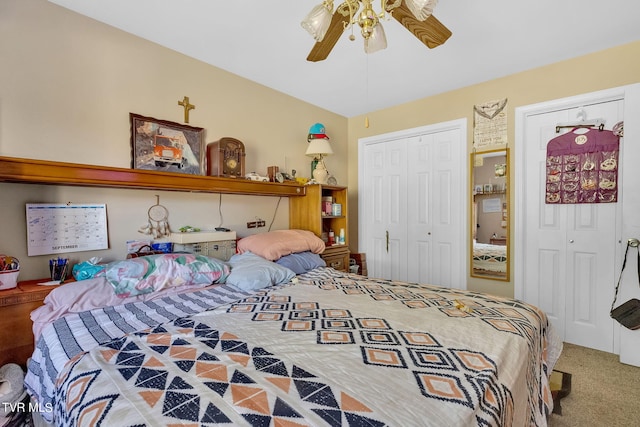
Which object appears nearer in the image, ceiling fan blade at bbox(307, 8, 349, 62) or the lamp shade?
ceiling fan blade at bbox(307, 8, 349, 62)

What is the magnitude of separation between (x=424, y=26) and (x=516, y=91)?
182cm

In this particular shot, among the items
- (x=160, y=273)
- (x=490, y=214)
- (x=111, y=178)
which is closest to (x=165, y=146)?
(x=111, y=178)

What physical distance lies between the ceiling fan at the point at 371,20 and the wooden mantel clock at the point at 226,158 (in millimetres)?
1164

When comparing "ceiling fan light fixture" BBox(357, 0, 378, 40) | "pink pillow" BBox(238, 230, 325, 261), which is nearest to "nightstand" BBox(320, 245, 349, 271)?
"pink pillow" BBox(238, 230, 325, 261)

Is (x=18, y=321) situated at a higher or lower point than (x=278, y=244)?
lower

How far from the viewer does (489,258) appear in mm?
2975

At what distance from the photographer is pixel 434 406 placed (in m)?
0.79

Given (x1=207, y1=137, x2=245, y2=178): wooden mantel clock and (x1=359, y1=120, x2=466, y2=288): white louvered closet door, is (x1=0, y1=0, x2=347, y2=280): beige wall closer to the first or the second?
(x1=207, y1=137, x2=245, y2=178): wooden mantel clock

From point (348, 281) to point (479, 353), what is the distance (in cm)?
115

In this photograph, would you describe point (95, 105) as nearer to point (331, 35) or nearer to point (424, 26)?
point (331, 35)

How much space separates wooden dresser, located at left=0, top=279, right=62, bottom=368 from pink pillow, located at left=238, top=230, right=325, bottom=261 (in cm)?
129

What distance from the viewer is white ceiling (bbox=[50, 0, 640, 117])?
6.08 feet

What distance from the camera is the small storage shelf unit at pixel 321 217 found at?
3.03m

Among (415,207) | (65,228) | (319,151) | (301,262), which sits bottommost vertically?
(301,262)
